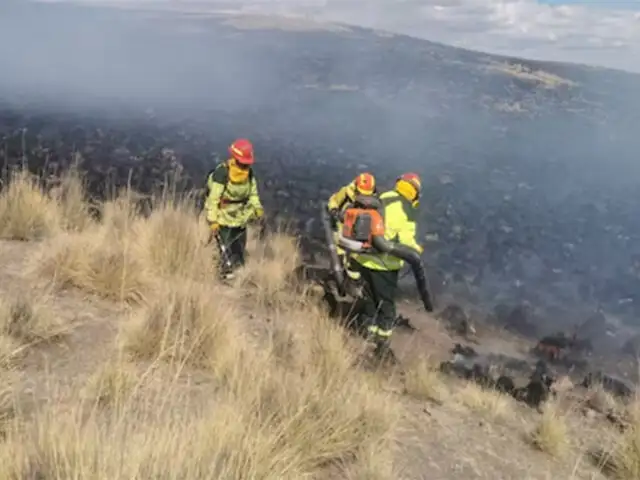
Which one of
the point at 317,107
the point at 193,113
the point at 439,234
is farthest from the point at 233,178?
the point at 317,107

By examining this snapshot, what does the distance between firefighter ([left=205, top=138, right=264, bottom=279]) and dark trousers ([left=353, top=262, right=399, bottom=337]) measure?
1585 mm

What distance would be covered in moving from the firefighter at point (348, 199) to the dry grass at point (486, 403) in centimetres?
129

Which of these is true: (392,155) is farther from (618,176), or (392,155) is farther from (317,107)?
(317,107)

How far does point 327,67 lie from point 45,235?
49011mm

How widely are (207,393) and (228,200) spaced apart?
3.96m

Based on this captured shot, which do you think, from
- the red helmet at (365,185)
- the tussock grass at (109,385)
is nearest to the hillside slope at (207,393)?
the tussock grass at (109,385)

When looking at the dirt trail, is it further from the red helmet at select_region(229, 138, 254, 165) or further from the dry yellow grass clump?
the red helmet at select_region(229, 138, 254, 165)

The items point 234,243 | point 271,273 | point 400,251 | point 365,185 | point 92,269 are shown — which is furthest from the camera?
point 234,243

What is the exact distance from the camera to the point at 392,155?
3059 centimetres

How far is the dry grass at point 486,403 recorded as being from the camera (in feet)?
20.8

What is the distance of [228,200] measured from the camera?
8469 millimetres

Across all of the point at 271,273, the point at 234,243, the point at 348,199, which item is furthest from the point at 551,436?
the point at 234,243

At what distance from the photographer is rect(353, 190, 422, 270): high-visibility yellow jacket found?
22.4 feet

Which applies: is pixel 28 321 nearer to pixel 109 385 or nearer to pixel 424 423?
pixel 109 385
